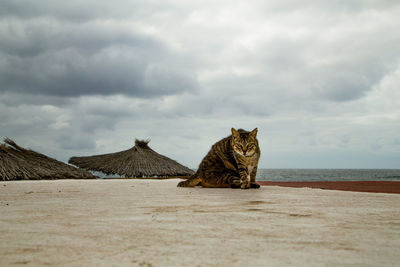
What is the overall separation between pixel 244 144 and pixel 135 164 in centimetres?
799

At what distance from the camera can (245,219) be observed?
6.38 ft

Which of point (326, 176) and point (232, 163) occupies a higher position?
point (232, 163)

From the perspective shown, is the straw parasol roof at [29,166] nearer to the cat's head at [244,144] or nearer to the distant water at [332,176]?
the cat's head at [244,144]

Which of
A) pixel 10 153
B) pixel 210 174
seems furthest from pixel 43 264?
pixel 10 153

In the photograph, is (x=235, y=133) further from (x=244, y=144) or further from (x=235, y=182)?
(x=235, y=182)

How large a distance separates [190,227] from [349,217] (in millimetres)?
1072

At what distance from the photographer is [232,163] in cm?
532

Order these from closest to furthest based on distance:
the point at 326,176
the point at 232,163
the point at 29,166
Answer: the point at 232,163 < the point at 29,166 < the point at 326,176

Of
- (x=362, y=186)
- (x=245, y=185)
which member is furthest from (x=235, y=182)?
(x=362, y=186)

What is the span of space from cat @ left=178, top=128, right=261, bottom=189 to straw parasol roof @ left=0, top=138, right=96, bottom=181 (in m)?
5.75

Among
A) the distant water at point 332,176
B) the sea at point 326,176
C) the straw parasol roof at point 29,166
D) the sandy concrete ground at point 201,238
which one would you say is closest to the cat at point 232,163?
the sandy concrete ground at point 201,238

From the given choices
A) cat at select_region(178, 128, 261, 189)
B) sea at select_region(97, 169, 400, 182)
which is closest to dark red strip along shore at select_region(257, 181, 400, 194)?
cat at select_region(178, 128, 261, 189)

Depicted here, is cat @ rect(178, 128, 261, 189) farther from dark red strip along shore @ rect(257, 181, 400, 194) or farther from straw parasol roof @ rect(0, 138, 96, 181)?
straw parasol roof @ rect(0, 138, 96, 181)

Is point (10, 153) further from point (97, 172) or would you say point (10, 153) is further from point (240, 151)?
point (240, 151)
